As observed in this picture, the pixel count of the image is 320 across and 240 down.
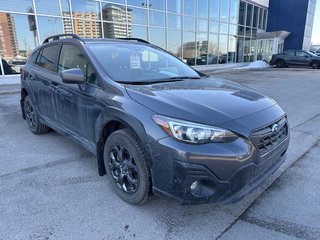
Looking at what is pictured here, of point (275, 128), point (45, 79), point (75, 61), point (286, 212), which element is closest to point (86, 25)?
point (45, 79)

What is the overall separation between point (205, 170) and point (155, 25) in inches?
626

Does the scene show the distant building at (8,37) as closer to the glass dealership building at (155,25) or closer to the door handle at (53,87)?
the glass dealership building at (155,25)

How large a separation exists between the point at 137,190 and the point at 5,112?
560 cm

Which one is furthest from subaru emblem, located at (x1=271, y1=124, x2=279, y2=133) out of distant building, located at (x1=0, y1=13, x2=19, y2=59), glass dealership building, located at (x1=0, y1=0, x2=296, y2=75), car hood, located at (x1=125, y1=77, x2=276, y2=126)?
distant building, located at (x1=0, y1=13, x2=19, y2=59)

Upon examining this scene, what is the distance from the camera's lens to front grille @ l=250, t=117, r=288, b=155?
86.8 inches

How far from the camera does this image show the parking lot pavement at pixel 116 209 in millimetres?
2262

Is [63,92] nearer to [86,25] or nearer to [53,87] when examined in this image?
[53,87]

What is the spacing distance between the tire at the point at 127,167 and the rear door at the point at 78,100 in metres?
0.43

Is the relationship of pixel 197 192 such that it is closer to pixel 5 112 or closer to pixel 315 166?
pixel 315 166

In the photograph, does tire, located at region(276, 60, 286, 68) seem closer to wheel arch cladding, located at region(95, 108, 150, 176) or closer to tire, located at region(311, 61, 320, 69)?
tire, located at region(311, 61, 320, 69)

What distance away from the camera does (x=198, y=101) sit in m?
2.38

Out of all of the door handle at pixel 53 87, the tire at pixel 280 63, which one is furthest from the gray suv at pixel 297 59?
the door handle at pixel 53 87

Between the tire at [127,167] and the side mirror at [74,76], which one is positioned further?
the side mirror at [74,76]

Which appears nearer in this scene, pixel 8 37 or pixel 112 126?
pixel 112 126
